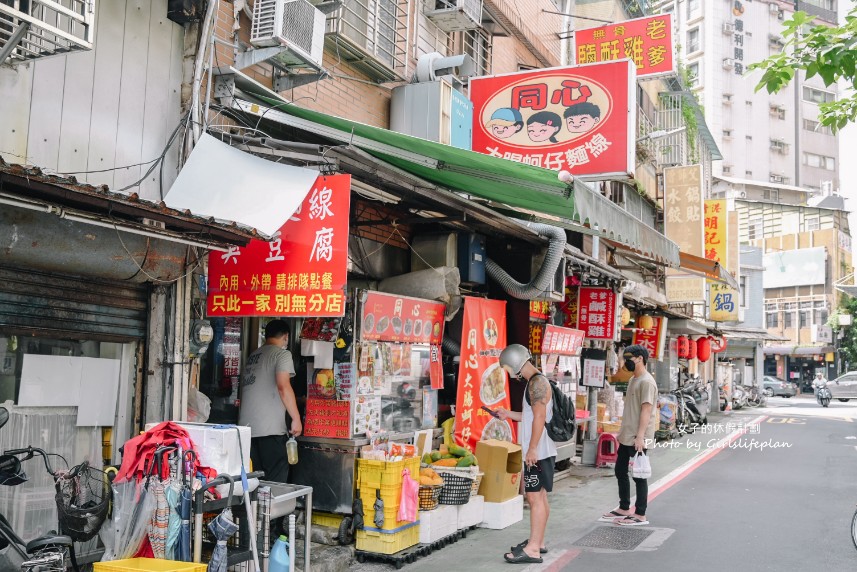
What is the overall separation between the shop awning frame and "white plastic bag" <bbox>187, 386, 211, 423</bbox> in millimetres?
2445

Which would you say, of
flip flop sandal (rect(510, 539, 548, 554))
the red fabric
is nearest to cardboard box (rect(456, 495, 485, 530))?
flip flop sandal (rect(510, 539, 548, 554))

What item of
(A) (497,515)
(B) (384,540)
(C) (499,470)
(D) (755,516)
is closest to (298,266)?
(B) (384,540)

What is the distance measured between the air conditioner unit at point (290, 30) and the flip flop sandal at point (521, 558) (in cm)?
504

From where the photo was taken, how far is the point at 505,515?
8.66m

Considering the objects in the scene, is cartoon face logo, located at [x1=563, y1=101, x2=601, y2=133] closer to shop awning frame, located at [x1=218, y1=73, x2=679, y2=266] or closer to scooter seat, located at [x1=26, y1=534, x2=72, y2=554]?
shop awning frame, located at [x1=218, y1=73, x2=679, y2=266]

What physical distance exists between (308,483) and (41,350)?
3.13 m

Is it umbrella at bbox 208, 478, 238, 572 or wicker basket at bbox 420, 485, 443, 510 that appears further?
wicker basket at bbox 420, 485, 443, 510

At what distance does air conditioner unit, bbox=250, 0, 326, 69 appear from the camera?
6.92m

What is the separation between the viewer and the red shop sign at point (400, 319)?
25.6 feet

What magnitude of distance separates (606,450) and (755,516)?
450 centimetres

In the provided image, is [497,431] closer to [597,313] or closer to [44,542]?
[597,313]

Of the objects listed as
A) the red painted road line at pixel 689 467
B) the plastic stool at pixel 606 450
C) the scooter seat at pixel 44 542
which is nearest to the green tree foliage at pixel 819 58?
the red painted road line at pixel 689 467

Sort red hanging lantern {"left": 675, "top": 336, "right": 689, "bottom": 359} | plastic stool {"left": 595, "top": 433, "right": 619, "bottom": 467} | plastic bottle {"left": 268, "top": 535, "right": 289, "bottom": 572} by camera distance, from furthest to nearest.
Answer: red hanging lantern {"left": 675, "top": 336, "right": 689, "bottom": 359}
plastic stool {"left": 595, "top": 433, "right": 619, "bottom": 467}
plastic bottle {"left": 268, "top": 535, "right": 289, "bottom": 572}

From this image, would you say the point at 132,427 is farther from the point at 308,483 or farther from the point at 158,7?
the point at 158,7
